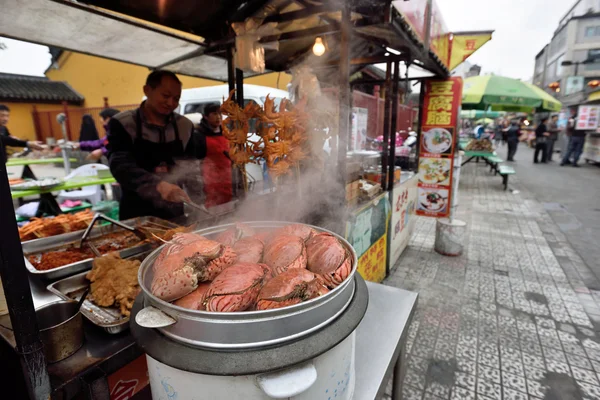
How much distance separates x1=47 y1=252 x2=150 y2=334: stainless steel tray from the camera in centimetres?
138

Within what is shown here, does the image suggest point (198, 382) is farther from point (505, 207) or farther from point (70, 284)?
point (505, 207)

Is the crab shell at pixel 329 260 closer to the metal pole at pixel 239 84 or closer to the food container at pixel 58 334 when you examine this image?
the food container at pixel 58 334

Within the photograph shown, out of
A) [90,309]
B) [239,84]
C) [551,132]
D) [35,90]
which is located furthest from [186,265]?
[35,90]

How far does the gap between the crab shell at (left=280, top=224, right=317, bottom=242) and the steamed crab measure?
1.07ft

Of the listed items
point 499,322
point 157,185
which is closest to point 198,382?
point 157,185

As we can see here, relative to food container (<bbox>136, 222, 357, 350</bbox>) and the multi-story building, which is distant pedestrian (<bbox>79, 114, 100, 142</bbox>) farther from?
the multi-story building

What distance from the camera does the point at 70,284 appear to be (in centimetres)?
179

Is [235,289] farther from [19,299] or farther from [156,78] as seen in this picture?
[156,78]

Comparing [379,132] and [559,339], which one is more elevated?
[379,132]

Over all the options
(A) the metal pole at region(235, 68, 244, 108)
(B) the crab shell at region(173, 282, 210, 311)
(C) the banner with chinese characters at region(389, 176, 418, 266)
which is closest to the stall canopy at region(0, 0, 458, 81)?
(A) the metal pole at region(235, 68, 244, 108)

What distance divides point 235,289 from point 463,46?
6203 mm

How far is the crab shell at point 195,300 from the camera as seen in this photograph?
3.37ft

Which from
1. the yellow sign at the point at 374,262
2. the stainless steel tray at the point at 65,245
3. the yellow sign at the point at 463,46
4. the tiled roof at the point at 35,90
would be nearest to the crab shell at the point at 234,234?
the stainless steel tray at the point at 65,245

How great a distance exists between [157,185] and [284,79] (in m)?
9.66
